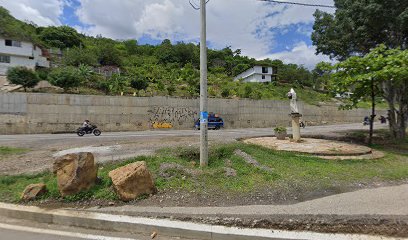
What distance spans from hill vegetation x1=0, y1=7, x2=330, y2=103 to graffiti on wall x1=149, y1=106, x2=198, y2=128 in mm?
2889

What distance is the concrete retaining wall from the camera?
2195 cm

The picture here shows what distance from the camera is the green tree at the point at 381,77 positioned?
10.8 m

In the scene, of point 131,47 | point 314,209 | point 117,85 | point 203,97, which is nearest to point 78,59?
point 117,85

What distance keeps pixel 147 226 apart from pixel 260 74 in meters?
57.7

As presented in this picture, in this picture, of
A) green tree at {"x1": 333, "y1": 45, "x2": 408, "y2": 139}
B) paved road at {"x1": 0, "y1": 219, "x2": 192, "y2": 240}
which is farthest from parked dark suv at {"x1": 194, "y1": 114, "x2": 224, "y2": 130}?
paved road at {"x1": 0, "y1": 219, "x2": 192, "y2": 240}

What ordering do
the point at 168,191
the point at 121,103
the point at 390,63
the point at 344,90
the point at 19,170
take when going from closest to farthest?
the point at 168,191
the point at 19,170
the point at 390,63
the point at 344,90
the point at 121,103

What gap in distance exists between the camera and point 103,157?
8.72 meters

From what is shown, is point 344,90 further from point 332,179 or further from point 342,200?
point 342,200

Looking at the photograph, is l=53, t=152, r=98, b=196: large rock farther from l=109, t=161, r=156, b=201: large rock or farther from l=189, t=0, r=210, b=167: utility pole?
l=189, t=0, r=210, b=167: utility pole

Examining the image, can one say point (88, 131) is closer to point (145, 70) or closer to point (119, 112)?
point (119, 112)

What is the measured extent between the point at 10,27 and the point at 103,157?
150 feet

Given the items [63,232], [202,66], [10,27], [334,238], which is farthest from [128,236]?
[10,27]

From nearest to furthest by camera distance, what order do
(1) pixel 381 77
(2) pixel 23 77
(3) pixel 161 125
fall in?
(1) pixel 381 77 < (2) pixel 23 77 < (3) pixel 161 125

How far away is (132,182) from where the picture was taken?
5410 mm
